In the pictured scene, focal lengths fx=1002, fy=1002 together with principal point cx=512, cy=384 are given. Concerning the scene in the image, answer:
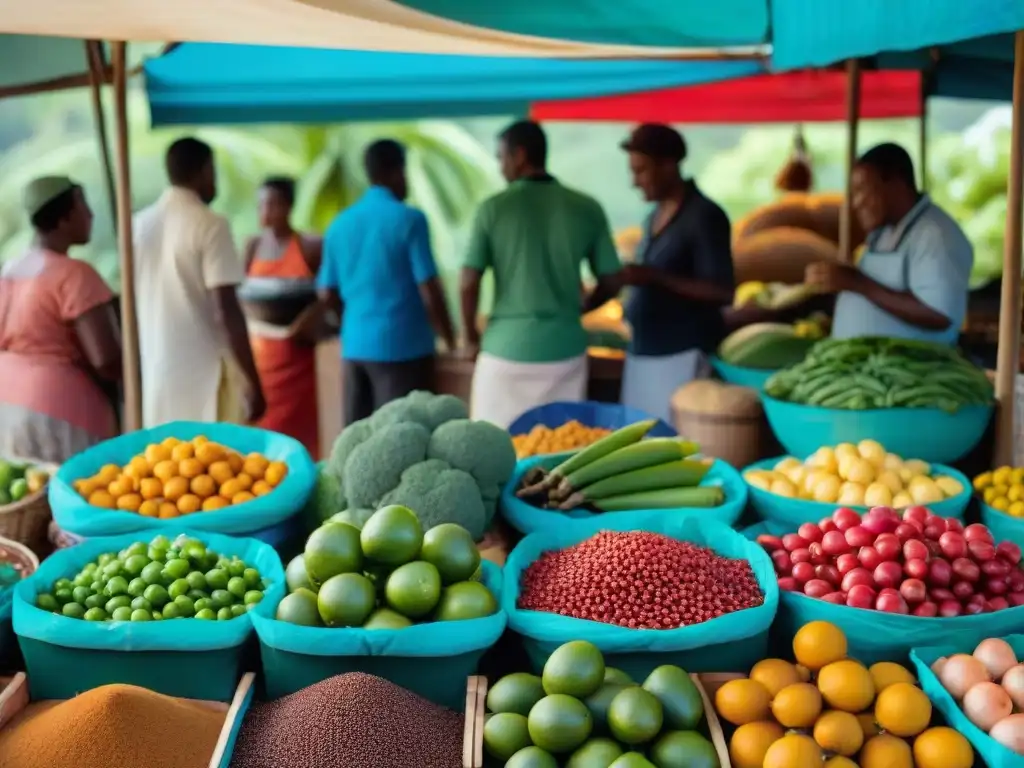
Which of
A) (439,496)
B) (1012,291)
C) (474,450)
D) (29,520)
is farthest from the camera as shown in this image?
(1012,291)

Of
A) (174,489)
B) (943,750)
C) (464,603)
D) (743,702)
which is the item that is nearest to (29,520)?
(174,489)

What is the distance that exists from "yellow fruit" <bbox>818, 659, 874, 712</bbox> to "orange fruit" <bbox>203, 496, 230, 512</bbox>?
1.45m

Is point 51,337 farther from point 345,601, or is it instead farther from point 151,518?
point 345,601

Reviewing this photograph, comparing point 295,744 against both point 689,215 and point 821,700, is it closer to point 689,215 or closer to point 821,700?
point 821,700

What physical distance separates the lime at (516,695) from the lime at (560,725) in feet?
Result: 0.27

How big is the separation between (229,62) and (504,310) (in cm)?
195

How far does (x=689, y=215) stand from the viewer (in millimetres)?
4039

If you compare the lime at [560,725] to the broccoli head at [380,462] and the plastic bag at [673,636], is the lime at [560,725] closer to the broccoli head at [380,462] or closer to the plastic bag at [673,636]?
the plastic bag at [673,636]

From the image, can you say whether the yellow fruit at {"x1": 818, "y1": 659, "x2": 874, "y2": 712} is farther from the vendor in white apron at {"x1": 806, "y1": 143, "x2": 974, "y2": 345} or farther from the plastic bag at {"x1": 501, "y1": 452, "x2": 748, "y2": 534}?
the vendor in white apron at {"x1": 806, "y1": 143, "x2": 974, "y2": 345}

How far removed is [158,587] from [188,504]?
18.4 inches

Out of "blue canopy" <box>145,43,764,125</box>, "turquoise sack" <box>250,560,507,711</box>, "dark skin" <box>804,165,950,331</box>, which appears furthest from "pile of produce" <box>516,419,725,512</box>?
"blue canopy" <box>145,43,764,125</box>

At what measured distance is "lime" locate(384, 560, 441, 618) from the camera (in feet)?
6.33

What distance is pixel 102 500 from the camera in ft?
8.14

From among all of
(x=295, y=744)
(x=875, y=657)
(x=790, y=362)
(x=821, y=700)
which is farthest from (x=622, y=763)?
(x=790, y=362)
